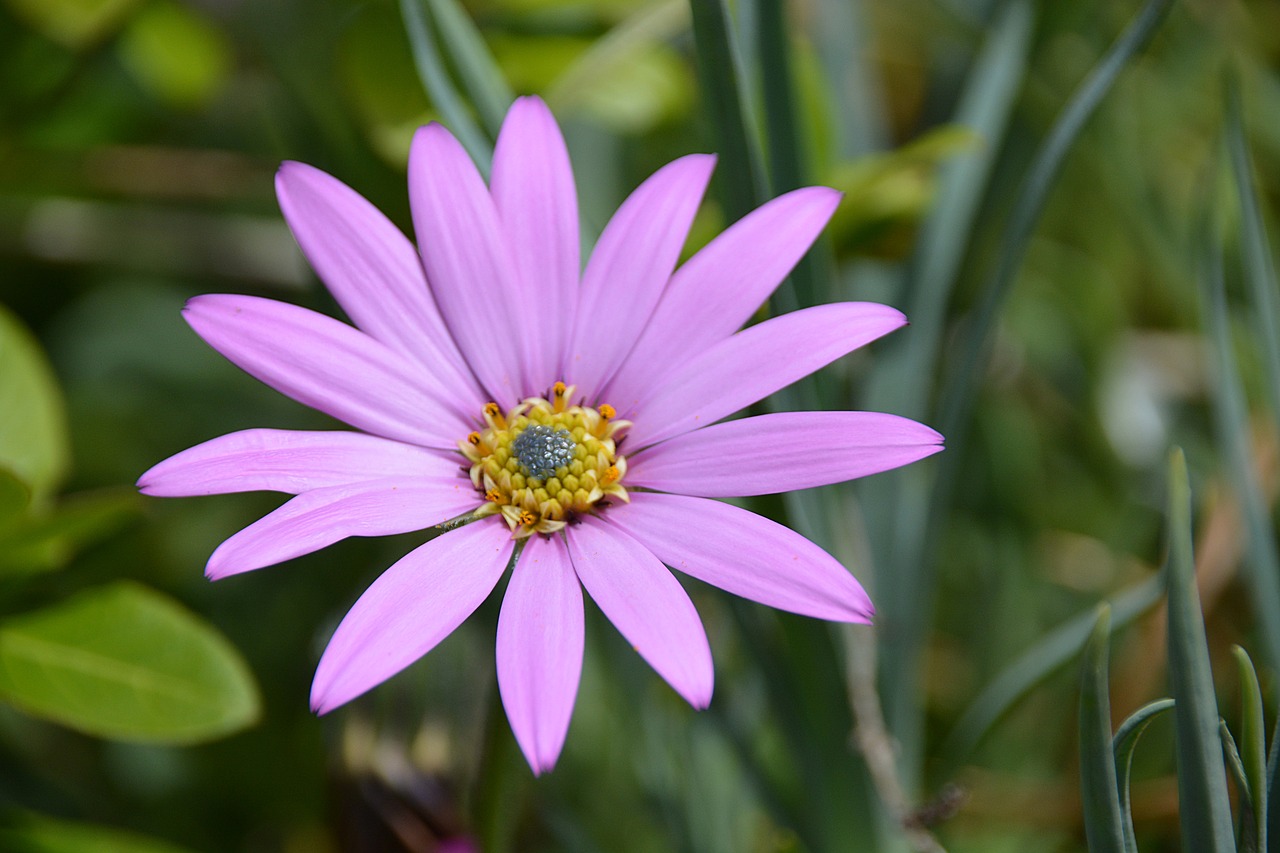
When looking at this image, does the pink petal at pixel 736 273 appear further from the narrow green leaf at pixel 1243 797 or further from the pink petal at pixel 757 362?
the narrow green leaf at pixel 1243 797

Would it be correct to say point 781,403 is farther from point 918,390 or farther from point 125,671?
point 125,671

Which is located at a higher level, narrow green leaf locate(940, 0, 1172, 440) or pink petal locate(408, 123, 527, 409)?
pink petal locate(408, 123, 527, 409)

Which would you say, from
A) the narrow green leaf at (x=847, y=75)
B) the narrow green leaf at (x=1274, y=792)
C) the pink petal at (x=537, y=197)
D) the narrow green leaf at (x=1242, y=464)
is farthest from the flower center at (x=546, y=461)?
the narrow green leaf at (x=847, y=75)

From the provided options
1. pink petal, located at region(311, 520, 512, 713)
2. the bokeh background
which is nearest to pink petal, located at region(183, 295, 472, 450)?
pink petal, located at region(311, 520, 512, 713)

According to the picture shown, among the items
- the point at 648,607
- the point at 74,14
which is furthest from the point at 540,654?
the point at 74,14

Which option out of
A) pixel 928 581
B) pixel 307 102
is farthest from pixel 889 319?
pixel 307 102

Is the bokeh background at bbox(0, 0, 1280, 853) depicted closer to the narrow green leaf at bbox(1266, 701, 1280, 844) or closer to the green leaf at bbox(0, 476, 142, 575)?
the green leaf at bbox(0, 476, 142, 575)
